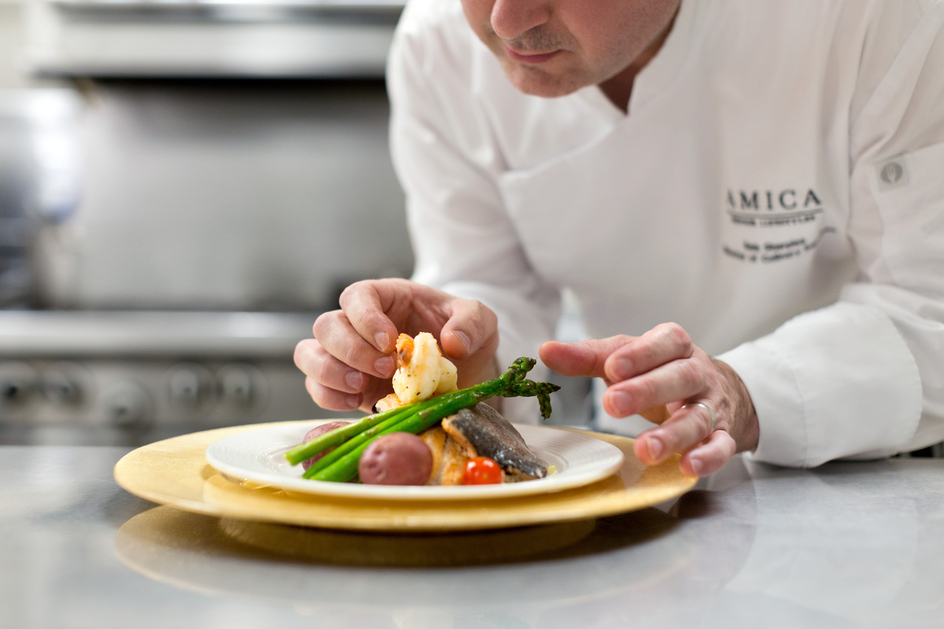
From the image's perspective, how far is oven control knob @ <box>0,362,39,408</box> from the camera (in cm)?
265

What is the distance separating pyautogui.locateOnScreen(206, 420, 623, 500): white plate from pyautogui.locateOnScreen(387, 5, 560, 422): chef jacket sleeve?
0.66 m

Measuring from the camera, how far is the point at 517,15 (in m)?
1.19

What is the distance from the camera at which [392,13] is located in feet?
9.42

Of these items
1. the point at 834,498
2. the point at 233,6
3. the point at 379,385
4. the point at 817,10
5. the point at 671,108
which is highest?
the point at 233,6

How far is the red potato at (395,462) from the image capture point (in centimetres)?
80

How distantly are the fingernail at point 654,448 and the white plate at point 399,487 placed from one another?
0.04 m

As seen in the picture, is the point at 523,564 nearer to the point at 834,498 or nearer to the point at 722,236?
the point at 834,498

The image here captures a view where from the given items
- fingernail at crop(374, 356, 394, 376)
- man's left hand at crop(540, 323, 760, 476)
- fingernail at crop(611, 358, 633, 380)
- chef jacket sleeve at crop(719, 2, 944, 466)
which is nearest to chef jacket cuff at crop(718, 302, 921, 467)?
chef jacket sleeve at crop(719, 2, 944, 466)

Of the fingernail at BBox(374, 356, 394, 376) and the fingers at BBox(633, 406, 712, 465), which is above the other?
the fingernail at BBox(374, 356, 394, 376)

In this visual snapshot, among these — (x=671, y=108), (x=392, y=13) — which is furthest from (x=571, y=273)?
(x=392, y=13)

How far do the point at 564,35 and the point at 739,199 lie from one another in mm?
515

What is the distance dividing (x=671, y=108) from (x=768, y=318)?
50 cm

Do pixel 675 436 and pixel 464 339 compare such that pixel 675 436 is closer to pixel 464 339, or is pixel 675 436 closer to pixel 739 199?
pixel 464 339

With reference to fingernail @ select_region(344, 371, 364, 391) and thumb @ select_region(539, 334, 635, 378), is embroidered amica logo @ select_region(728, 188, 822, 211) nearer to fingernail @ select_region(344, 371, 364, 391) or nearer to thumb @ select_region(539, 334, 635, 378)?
thumb @ select_region(539, 334, 635, 378)
